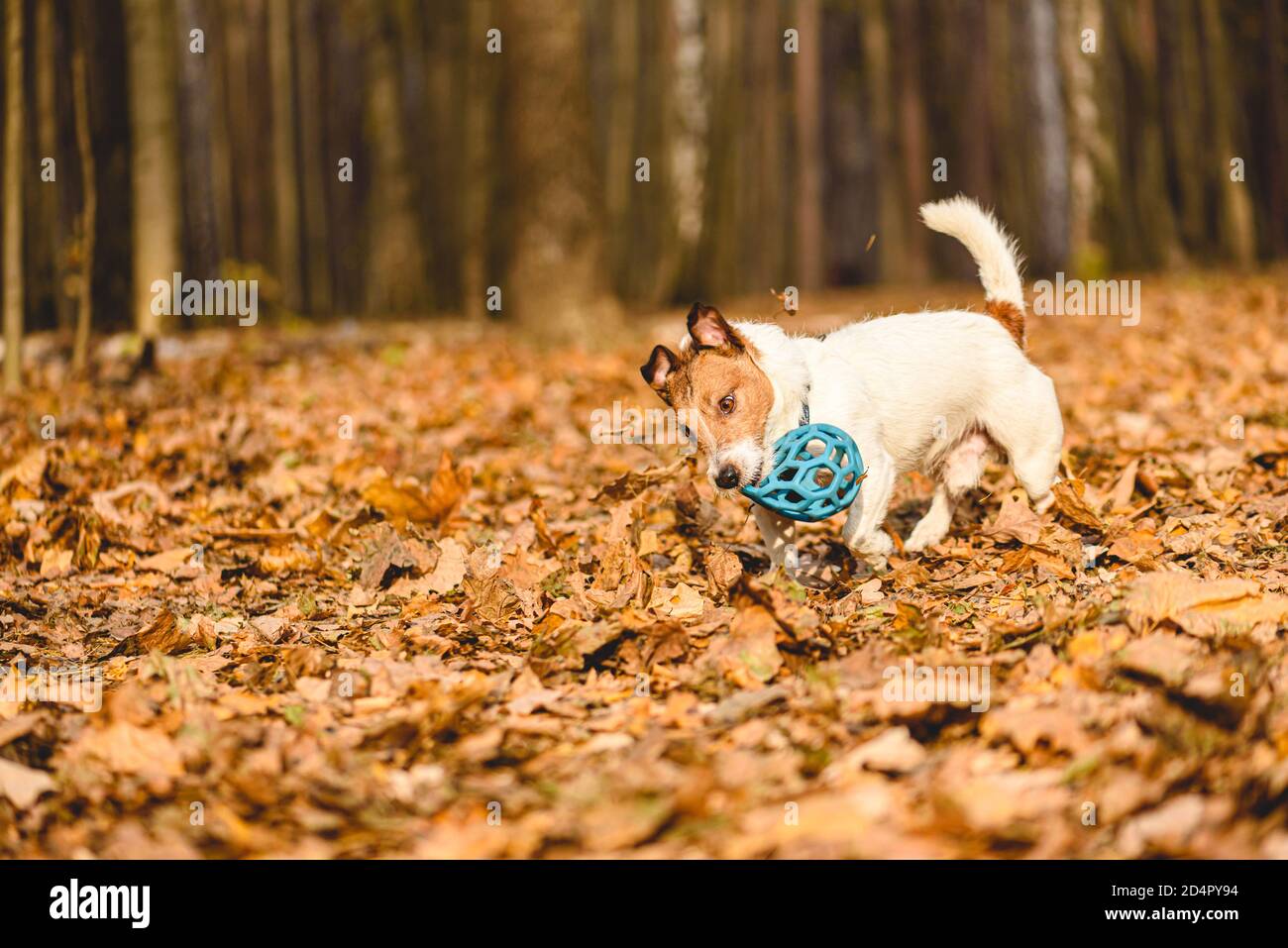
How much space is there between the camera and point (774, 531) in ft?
16.5

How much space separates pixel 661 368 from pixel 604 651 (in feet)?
4.78

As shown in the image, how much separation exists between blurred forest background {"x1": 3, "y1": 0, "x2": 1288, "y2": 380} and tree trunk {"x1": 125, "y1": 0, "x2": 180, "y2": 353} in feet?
0.07

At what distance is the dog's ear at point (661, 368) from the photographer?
495 cm

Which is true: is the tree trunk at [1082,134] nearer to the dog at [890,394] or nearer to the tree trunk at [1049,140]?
the tree trunk at [1049,140]

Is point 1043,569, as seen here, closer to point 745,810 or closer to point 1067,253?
point 745,810

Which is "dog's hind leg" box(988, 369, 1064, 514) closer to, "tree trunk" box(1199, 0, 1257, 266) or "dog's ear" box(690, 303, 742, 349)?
"dog's ear" box(690, 303, 742, 349)

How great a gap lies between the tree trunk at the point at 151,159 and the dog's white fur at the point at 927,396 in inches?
276

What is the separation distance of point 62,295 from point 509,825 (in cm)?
855

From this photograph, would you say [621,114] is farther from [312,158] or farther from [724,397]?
[724,397]

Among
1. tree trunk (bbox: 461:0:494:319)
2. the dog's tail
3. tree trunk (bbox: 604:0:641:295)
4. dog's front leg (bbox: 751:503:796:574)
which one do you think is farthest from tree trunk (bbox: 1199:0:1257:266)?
dog's front leg (bbox: 751:503:796:574)

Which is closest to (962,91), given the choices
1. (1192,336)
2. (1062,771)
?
(1192,336)

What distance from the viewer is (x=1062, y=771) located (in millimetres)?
2896

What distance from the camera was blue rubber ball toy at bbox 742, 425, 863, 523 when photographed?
4570 mm

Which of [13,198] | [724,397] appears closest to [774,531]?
[724,397]
